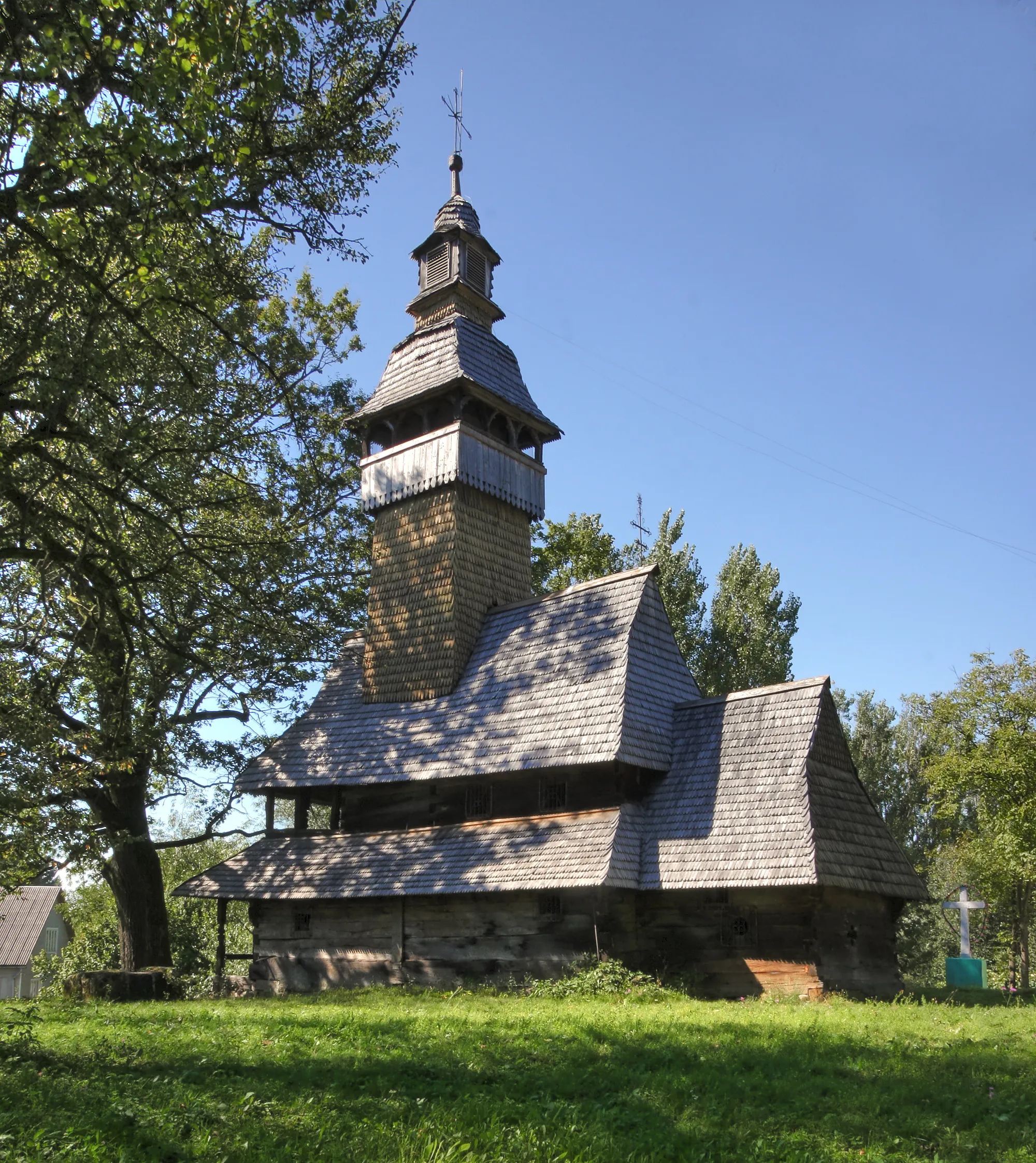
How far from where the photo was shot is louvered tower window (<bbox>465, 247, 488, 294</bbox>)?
2591cm

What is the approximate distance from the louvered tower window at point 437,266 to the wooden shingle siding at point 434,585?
255 inches

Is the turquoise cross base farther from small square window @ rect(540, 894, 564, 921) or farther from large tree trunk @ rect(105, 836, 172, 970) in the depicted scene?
large tree trunk @ rect(105, 836, 172, 970)

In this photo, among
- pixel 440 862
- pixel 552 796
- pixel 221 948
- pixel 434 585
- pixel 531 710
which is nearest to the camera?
pixel 440 862

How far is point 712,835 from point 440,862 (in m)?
5.29

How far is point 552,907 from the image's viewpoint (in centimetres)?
1741

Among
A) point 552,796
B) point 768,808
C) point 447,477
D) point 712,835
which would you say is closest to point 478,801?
point 552,796

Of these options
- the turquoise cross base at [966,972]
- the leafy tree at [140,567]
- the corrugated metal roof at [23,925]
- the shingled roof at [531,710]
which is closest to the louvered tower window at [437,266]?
the shingled roof at [531,710]

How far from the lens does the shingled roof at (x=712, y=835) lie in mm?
16156

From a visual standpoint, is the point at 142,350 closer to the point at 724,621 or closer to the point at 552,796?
the point at 552,796

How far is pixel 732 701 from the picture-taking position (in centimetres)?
1898

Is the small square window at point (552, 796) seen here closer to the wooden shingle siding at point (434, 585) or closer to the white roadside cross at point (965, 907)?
the wooden shingle siding at point (434, 585)

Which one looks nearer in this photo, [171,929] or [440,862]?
[440,862]

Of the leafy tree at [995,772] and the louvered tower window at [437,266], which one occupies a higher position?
the louvered tower window at [437,266]

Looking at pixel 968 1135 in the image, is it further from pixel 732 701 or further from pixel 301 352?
pixel 732 701
